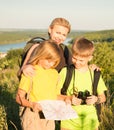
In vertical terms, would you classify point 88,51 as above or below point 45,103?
above

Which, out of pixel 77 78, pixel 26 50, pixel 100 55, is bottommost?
pixel 100 55

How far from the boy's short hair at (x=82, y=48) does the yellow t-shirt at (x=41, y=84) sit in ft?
0.98

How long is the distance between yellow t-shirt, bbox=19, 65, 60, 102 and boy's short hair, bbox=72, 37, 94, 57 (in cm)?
30

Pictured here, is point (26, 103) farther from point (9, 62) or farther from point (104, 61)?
point (104, 61)

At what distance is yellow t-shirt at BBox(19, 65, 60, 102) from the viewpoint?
2.90 metres

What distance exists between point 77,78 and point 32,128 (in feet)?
2.09

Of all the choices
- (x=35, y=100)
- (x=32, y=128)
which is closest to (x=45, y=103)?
(x=35, y=100)

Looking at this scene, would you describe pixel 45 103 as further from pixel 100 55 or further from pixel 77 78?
pixel 100 55

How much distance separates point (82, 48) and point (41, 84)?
51 cm

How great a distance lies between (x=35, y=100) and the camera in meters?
2.95

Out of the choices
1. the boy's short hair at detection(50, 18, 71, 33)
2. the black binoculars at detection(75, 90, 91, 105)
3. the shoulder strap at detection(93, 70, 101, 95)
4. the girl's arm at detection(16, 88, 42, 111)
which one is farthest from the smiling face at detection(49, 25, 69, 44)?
the girl's arm at detection(16, 88, 42, 111)

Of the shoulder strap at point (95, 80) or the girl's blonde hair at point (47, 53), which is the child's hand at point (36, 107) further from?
the shoulder strap at point (95, 80)

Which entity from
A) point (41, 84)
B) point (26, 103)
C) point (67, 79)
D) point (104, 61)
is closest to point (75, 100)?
point (67, 79)

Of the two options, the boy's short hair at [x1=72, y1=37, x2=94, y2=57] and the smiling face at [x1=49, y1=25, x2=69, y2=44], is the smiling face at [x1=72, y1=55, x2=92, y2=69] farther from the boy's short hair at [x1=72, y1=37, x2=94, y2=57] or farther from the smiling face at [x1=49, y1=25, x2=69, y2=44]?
the smiling face at [x1=49, y1=25, x2=69, y2=44]
